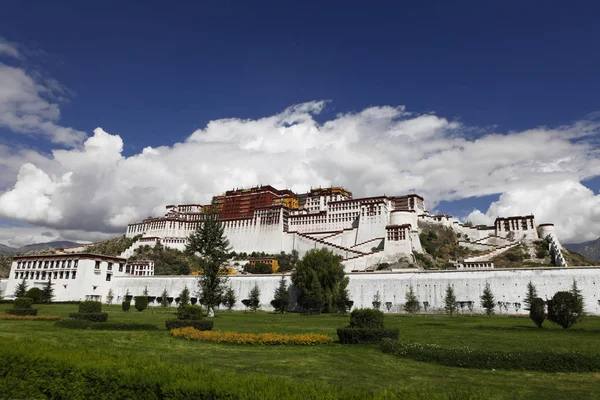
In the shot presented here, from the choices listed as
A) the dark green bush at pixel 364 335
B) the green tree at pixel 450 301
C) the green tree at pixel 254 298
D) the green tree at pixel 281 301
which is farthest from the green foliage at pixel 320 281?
the dark green bush at pixel 364 335

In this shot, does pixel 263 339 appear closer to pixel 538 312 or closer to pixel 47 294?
pixel 538 312

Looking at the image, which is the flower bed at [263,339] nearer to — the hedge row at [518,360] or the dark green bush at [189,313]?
Answer: the dark green bush at [189,313]

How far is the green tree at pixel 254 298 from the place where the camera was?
47.3 meters

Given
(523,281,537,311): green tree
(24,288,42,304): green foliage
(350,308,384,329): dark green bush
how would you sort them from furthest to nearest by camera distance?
(24,288,42,304): green foliage < (523,281,537,311): green tree < (350,308,384,329): dark green bush

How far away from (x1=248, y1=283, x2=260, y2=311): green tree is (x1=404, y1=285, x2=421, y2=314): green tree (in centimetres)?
1720

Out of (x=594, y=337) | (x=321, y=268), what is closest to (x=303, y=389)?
(x=594, y=337)

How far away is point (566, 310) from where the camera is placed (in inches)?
794

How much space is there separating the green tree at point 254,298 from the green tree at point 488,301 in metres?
24.2

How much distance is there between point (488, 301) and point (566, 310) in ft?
53.3

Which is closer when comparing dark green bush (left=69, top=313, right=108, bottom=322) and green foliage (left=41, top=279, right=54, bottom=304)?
dark green bush (left=69, top=313, right=108, bottom=322)

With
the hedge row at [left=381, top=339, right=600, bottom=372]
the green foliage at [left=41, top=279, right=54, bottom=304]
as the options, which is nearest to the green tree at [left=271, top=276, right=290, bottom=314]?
the green foliage at [left=41, top=279, right=54, bottom=304]

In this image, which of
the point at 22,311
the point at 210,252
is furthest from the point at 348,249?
the point at 22,311

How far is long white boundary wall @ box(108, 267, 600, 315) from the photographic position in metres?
36.6

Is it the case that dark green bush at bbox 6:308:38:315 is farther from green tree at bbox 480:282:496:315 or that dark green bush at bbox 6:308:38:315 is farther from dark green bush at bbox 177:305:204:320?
green tree at bbox 480:282:496:315
